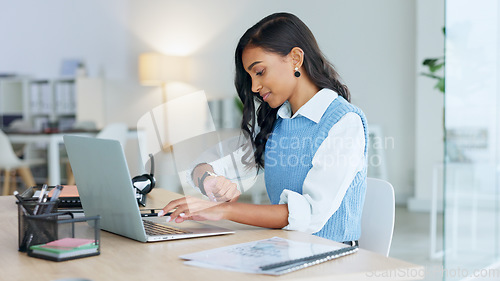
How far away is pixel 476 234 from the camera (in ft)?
9.05

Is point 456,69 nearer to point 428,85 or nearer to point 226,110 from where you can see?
point 428,85

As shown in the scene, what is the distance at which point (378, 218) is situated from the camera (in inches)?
50.9

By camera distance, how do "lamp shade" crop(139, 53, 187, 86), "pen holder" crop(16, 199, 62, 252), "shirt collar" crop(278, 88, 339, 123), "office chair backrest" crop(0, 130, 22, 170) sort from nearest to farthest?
"pen holder" crop(16, 199, 62, 252)
"shirt collar" crop(278, 88, 339, 123)
"office chair backrest" crop(0, 130, 22, 170)
"lamp shade" crop(139, 53, 187, 86)

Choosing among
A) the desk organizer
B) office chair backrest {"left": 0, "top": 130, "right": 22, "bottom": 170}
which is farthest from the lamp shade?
the desk organizer

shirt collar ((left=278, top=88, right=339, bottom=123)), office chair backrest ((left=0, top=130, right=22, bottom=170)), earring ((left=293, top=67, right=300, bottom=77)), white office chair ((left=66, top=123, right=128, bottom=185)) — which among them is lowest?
office chair backrest ((left=0, top=130, right=22, bottom=170))

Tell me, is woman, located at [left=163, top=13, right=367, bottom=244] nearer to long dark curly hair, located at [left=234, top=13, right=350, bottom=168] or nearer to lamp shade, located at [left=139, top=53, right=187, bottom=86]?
long dark curly hair, located at [left=234, top=13, right=350, bottom=168]

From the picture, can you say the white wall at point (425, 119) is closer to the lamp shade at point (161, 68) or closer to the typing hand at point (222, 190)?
the lamp shade at point (161, 68)

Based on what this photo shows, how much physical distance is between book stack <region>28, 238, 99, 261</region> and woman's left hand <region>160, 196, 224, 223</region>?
19 centimetres

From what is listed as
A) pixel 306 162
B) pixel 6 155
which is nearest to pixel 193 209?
pixel 306 162

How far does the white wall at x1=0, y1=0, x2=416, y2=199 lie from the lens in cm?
340

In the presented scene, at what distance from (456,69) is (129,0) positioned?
15.0 feet

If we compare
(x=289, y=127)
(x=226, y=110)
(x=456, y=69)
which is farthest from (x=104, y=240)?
(x=226, y=110)

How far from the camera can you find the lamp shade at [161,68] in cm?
561

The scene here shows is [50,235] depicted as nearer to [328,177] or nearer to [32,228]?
[32,228]
